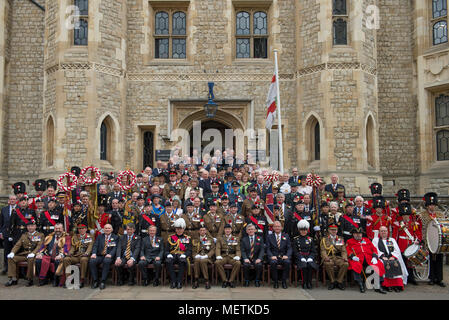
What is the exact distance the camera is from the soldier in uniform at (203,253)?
8086mm

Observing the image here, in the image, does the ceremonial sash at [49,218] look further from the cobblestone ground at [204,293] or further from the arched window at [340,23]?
the arched window at [340,23]

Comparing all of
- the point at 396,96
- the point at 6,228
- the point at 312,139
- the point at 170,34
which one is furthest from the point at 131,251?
the point at 396,96

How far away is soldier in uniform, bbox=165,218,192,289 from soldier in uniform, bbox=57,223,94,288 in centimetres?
155

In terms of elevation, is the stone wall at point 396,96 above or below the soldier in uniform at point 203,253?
above

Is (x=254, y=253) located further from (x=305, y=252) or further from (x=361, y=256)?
(x=361, y=256)

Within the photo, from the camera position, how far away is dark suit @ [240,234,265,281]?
8195mm

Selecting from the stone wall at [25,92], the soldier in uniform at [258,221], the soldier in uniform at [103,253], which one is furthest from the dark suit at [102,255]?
the stone wall at [25,92]

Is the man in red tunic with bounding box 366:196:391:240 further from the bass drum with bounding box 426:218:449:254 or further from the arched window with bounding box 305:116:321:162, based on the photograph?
the arched window with bounding box 305:116:321:162

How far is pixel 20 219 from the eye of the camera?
9086 millimetres

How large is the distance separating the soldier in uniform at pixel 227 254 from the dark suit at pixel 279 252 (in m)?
0.62

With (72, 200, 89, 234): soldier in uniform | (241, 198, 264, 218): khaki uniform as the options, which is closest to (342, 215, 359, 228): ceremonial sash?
(241, 198, 264, 218): khaki uniform

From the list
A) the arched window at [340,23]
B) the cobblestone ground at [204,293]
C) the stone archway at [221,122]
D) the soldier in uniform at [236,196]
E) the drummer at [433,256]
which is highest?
the arched window at [340,23]

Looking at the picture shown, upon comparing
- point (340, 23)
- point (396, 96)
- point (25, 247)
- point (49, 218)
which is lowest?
point (25, 247)

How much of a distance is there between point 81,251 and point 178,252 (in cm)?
192
